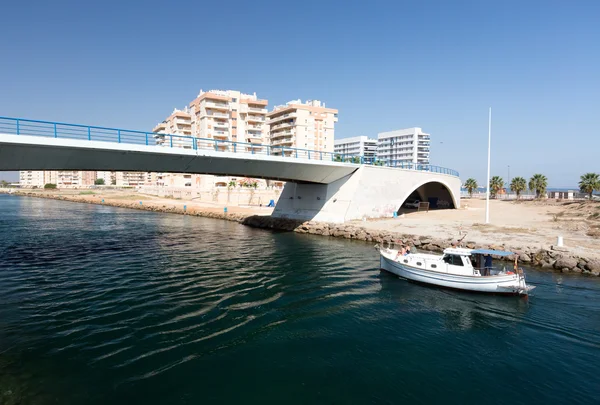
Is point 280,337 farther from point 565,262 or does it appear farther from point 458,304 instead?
point 565,262

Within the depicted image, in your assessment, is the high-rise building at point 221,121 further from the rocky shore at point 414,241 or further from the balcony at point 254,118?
the rocky shore at point 414,241

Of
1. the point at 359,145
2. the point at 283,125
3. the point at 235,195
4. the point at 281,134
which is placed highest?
the point at 359,145

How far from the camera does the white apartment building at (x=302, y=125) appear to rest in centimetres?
10975

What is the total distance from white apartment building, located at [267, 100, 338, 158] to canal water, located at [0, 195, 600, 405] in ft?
297

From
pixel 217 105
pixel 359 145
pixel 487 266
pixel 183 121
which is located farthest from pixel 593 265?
pixel 359 145

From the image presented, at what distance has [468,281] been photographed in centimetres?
1816

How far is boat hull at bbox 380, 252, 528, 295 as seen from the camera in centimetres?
1731

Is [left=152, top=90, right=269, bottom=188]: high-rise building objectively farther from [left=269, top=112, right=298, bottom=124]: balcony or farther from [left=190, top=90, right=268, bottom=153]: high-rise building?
[left=269, top=112, right=298, bottom=124]: balcony

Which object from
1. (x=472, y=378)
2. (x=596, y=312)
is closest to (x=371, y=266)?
(x=596, y=312)

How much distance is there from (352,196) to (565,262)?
21037 mm

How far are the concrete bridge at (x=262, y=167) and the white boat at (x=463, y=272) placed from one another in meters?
16.0

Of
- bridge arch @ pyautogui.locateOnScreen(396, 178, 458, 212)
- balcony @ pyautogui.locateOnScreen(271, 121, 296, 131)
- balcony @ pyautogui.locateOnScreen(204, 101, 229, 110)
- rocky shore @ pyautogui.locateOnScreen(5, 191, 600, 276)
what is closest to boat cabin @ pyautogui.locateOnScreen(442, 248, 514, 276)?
rocky shore @ pyautogui.locateOnScreen(5, 191, 600, 276)

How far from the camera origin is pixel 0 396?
28.6 ft

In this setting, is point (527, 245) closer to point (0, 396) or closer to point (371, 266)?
point (371, 266)
